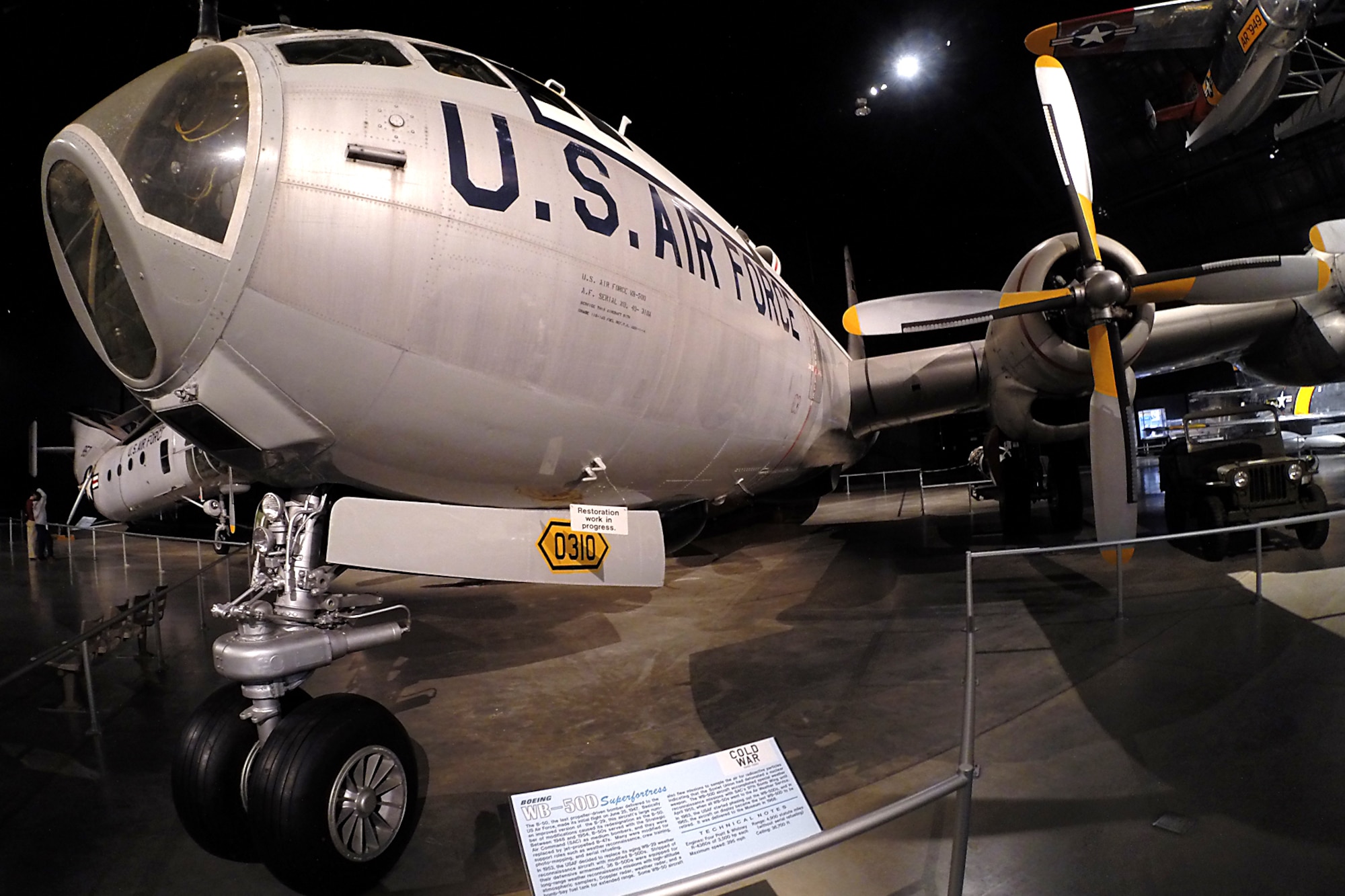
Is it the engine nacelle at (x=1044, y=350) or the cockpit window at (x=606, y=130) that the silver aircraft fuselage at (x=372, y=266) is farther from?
the engine nacelle at (x=1044, y=350)

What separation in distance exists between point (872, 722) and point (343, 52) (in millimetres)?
4450

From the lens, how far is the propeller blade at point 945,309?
21.5 ft

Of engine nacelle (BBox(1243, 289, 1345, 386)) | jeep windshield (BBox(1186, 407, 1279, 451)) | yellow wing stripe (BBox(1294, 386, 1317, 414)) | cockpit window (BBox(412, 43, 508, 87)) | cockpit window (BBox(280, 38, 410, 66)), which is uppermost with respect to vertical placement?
cockpit window (BBox(412, 43, 508, 87))

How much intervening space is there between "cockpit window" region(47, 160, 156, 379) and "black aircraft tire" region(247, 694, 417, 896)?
5.41 feet

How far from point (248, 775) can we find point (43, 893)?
86 centimetres

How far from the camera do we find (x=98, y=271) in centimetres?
262

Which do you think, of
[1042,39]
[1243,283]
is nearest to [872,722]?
[1243,283]

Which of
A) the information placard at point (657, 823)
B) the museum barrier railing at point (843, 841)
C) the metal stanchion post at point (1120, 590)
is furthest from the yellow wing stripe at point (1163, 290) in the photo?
the information placard at point (657, 823)

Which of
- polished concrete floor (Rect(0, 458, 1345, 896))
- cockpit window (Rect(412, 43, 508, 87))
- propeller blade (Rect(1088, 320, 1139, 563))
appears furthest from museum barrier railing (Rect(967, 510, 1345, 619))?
cockpit window (Rect(412, 43, 508, 87))

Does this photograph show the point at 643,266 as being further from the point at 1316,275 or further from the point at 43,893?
the point at 1316,275

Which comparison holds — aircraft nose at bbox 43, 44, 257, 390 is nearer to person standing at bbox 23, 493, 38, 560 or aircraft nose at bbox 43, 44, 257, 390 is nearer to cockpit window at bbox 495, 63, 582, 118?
cockpit window at bbox 495, 63, 582, 118

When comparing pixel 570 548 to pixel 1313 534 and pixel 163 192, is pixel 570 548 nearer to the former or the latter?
pixel 163 192

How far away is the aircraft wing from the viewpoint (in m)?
9.77

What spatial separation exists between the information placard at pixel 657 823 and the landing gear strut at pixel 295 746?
1322mm
